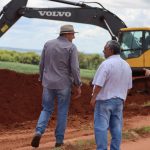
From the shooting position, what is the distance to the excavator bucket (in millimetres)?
20703

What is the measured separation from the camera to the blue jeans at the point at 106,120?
28.2 ft

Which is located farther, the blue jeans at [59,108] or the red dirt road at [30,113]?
the red dirt road at [30,113]

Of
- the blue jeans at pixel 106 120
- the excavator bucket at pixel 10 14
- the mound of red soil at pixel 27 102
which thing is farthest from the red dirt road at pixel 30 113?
the blue jeans at pixel 106 120

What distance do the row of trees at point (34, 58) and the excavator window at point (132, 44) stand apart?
19.0m

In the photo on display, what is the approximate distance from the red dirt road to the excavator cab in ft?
3.91

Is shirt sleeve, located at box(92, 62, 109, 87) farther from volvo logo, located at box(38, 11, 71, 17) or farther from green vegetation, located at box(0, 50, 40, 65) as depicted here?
green vegetation, located at box(0, 50, 40, 65)

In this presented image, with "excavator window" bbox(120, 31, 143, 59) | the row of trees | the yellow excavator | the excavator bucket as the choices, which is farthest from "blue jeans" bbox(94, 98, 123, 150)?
the row of trees

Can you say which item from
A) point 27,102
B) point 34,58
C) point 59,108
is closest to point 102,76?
point 59,108

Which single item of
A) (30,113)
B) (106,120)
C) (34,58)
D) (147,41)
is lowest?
(30,113)

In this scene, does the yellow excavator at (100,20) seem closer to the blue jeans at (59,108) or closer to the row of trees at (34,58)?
the blue jeans at (59,108)

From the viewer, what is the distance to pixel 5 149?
10883 millimetres

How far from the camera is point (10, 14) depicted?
68.8ft

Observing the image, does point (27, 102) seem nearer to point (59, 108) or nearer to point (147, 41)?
point (147, 41)

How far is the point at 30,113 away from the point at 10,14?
5635 mm
